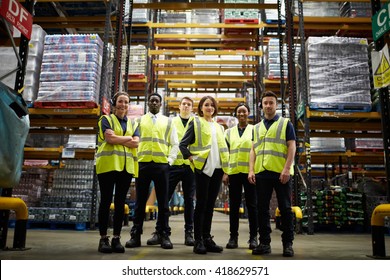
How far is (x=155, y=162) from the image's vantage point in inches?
183

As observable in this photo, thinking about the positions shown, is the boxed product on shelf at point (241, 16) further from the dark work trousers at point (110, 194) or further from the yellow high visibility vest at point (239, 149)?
the dark work trousers at point (110, 194)

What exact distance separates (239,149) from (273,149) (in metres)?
1.02

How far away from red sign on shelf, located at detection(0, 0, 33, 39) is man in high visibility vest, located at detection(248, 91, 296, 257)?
120 inches

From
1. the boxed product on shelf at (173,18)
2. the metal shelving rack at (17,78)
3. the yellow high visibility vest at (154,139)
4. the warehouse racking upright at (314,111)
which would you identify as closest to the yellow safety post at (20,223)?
the metal shelving rack at (17,78)

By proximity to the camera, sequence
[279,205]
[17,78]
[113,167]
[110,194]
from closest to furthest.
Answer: [113,167] < [110,194] < [279,205] < [17,78]

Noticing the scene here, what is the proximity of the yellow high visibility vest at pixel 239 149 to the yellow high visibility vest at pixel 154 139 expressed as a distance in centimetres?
94

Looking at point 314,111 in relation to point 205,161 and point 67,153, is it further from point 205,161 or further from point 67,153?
point 67,153

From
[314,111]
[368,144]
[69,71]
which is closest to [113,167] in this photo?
[69,71]

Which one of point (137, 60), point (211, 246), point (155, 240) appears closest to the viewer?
point (211, 246)

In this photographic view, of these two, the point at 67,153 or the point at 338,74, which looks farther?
the point at 67,153

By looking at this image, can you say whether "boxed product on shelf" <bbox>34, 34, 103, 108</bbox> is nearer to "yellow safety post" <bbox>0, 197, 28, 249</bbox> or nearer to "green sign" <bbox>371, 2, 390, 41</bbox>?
"yellow safety post" <bbox>0, 197, 28, 249</bbox>
